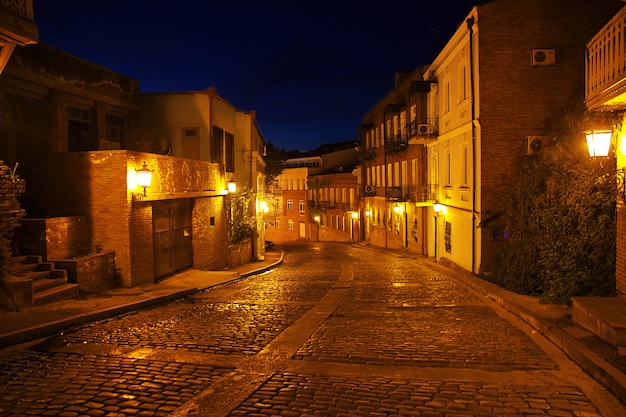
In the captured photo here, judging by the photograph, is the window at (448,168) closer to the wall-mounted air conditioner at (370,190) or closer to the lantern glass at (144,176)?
the lantern glass at (144,176)

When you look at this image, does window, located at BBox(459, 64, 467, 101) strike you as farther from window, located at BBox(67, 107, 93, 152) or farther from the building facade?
window, located at BBox(67, 107, 93, 152)

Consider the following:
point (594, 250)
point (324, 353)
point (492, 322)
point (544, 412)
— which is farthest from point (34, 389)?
point (594, 250)

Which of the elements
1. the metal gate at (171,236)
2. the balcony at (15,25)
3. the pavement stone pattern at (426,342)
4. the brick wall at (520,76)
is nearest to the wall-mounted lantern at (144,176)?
the metal gate at (171,236)

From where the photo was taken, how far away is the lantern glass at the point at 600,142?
8555 millimetres

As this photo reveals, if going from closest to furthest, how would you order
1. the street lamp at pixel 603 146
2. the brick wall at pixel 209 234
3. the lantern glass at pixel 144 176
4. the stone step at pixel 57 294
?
1. the street lamp at pixel 603 146
2. the stone step at pixel 57 294
3. the lantern glass at pixel 144 176
4. the brick wall at pixel 209 234

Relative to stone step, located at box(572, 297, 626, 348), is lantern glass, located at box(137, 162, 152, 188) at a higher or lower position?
higher

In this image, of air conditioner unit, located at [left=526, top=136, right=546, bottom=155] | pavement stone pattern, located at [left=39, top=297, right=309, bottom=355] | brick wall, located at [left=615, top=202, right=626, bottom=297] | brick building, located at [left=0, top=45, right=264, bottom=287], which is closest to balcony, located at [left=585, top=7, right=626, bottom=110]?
brick wall, located at [left=615, top=202, right=626, bottom=297]

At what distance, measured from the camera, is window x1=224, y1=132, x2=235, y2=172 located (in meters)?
23.1

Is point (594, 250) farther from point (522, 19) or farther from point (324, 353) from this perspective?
point (522, 19)

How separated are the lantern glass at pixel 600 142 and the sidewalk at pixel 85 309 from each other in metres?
9.41

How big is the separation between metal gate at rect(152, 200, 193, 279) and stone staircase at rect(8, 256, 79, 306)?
361 cm

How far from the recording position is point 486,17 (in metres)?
16.2

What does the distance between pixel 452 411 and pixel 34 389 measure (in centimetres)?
461

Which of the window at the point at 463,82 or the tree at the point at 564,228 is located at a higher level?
the window at the point at 463,82
